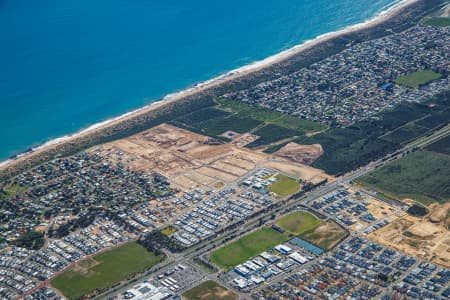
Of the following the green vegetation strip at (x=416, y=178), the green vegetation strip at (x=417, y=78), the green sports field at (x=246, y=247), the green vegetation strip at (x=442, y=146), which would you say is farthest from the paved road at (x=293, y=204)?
the green vegetation strip at (x=417, y=78)

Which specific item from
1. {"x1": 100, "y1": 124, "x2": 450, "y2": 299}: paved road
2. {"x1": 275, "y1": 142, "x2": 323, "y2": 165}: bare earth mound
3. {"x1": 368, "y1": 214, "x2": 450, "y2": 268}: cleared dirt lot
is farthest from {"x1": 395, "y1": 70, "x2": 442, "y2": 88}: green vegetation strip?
{"x1": 368, "y1": 214, "x2": 450, "y2": 268}: cleared dirt lot

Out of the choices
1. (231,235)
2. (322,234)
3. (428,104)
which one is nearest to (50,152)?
(231,235)

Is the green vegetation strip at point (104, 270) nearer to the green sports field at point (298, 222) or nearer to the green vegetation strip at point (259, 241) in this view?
the green vegetation strip at point (259, 241)

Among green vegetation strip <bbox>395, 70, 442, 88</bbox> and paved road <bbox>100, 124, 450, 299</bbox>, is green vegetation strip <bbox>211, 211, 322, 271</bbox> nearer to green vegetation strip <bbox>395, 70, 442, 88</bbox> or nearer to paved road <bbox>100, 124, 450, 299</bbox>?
paved road <bbox>100, 124, 450, 299</bbox>

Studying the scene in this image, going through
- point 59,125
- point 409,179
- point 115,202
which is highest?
point 59,125

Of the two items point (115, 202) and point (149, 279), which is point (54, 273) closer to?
point (149, 279)

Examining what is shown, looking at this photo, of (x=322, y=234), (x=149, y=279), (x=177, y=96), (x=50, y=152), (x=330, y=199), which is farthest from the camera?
(x=177, y=96)
